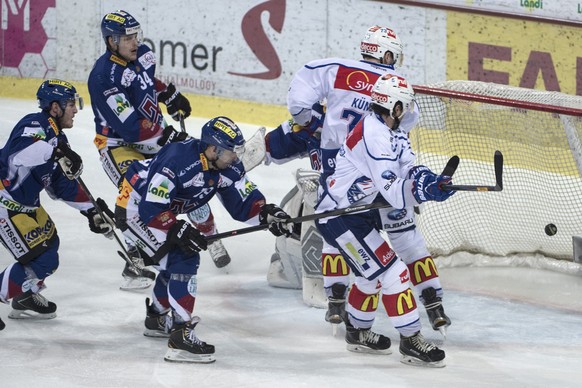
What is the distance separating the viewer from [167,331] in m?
6.24

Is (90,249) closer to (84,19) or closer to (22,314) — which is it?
(22,314)

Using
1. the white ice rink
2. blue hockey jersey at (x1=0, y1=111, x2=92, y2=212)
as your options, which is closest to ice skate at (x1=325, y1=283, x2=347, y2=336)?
the white ice rink

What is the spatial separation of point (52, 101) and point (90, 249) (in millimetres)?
1608

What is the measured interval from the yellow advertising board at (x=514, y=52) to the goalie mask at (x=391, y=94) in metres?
3.98

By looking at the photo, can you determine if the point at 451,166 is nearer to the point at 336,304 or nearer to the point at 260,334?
the point at 336,304

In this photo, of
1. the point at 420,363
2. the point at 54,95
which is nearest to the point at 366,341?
the point at 420,363

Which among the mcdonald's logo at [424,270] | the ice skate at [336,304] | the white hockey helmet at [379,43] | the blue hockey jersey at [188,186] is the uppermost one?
the white hockey helmet at [379,43]

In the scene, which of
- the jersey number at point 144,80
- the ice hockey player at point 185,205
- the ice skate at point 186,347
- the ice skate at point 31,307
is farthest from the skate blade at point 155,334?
the jersey number at point 144,80

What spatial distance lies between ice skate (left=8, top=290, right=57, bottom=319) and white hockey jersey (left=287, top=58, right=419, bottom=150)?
1.56m

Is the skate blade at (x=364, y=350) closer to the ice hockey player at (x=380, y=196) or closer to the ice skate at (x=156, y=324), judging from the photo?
the ice hockey player at (x=380, y=196)

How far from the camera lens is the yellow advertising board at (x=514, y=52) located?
31.8 ft

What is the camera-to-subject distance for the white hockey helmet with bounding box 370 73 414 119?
5.83 meters

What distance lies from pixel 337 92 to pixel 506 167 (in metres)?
1.66

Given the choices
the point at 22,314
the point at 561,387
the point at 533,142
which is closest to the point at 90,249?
the point at 22,314
